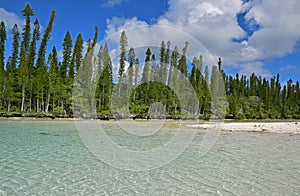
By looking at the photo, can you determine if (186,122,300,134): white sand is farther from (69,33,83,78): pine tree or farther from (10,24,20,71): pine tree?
(10,24,20,71): pine tree

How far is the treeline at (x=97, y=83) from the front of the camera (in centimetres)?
4527

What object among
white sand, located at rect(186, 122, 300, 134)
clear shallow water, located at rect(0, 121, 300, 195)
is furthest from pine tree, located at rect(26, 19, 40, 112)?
clear shallow water, located at rect(0, 121, 300, 195)

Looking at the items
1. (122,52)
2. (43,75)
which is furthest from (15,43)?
(122,52)

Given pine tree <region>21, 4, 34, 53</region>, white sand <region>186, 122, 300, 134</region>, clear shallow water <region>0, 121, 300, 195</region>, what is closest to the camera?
clear shallow water <region>0, 121, 300, 195</region>

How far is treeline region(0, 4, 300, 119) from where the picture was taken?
45266mm

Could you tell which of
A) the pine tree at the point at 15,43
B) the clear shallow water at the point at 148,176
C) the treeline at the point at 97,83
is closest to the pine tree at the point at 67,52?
the treeline at the point at 97,83

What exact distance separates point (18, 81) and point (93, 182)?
4395 cm

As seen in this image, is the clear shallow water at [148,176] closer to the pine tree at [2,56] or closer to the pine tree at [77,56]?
the pine tree at [2,56]

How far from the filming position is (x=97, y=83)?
4931 cm

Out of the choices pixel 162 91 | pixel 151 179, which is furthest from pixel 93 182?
pixel 162 91

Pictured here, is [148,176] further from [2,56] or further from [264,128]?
[2,56]

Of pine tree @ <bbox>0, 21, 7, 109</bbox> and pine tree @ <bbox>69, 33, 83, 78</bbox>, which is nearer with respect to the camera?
pine tree @ <bbox>0, 21, 7, 109</bbox>

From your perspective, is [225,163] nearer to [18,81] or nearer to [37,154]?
[37,154]

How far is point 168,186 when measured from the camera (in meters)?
6.66
